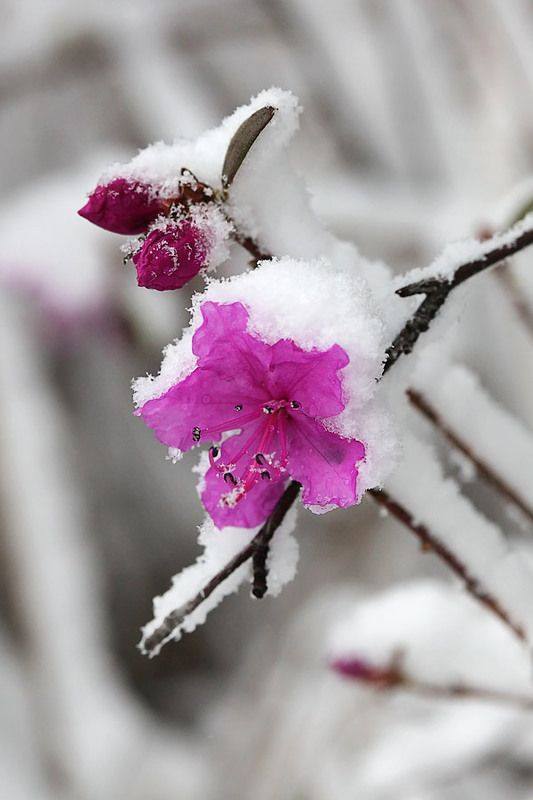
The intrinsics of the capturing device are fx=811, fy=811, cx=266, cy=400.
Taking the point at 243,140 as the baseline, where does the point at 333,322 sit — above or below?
below

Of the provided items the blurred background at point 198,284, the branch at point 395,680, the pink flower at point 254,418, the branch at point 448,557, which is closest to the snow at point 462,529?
the branch at point 448,557

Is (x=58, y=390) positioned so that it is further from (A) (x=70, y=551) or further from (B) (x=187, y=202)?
(B) (x=187, y=202)

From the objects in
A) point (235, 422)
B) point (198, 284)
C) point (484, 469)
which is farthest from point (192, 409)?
point (198, 284)

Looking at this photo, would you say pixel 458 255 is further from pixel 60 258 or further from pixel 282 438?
pixel 60 258

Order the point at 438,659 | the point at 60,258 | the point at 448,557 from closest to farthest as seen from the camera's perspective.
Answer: the point at 448,557 < the point at 438,659 < the point at 60,258

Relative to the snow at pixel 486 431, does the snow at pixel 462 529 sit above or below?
below

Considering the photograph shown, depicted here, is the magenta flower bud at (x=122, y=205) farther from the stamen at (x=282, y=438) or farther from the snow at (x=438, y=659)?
the snow at (x=438, y=659)

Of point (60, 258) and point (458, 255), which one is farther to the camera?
point (60, 258)
